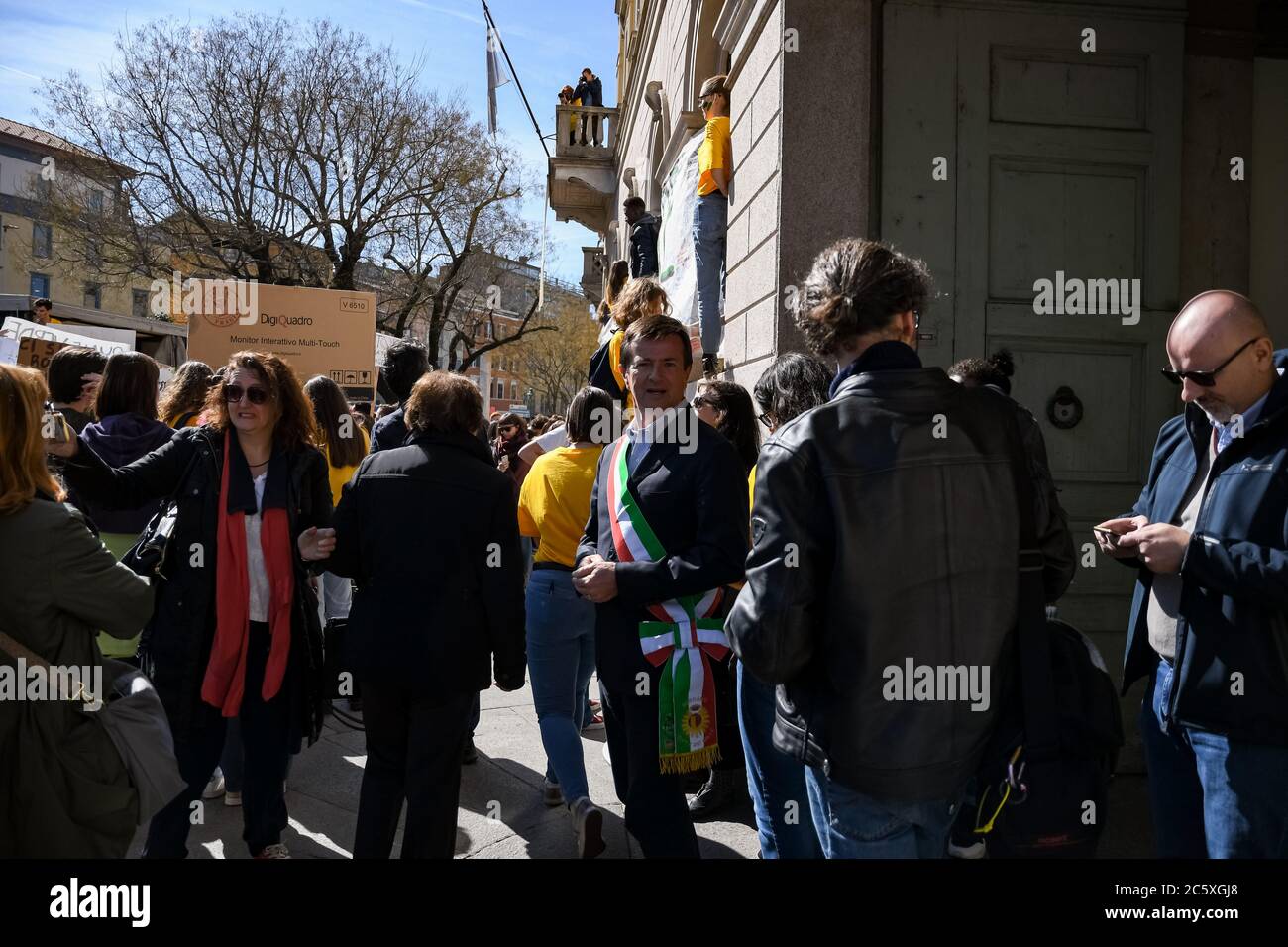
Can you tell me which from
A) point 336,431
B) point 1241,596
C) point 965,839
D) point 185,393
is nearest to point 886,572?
point 965,839

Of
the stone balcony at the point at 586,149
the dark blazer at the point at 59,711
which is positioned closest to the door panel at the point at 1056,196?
the dark blazer at the point at 59,711

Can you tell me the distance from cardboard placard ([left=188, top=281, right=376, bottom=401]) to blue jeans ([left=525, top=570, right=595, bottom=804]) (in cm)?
505

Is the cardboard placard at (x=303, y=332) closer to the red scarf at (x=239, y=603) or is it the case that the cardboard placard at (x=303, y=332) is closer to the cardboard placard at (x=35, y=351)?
the cardboard placard at (x=35, y=351)

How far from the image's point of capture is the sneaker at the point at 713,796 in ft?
15.9

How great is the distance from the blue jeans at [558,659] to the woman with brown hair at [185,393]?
211 centimetres

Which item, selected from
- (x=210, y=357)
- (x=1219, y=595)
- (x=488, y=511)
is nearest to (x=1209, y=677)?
(x=1219, y=595)

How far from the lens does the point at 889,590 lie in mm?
2240

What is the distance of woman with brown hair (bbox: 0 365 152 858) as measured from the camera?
8.57 feet

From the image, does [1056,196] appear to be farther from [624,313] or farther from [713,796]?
[713,796]

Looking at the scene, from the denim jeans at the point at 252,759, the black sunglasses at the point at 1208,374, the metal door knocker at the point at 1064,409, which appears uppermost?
the metal door knocker at the point at 1064,409

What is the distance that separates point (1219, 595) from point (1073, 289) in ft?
10.6

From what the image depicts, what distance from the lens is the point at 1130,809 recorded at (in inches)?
192

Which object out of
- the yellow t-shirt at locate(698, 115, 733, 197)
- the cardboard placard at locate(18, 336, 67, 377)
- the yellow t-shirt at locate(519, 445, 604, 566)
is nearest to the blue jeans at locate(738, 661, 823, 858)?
the yellow t-shirt at locate(519, 445, 604, 566)

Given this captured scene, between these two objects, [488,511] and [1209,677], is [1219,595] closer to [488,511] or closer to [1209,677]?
[1209,677]
